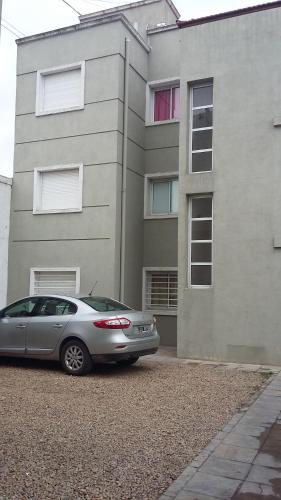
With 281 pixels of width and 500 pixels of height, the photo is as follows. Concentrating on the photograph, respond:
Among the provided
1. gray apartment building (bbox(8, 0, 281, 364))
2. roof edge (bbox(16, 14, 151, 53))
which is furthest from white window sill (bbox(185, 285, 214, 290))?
roof edge (bbox(16, 14, 151, 53))

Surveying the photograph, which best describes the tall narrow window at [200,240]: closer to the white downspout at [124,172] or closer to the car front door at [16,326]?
the white downspout at [124,172]

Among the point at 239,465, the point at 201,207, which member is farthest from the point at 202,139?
the point at 239,465

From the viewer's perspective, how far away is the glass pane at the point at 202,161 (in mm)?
11234

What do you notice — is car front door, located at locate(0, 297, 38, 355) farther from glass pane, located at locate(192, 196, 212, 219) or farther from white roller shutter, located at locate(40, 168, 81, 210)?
white roller shutter, located at locate(40, 168, 81, 210)

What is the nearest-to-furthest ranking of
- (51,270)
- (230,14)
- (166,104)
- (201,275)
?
(230,14) → (201,275) → (51,270) → (166,104)

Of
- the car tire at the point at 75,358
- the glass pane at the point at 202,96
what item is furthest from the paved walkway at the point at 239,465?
the glass pane at the point at 202,96

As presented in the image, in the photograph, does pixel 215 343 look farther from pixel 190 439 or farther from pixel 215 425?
pixel 190 439

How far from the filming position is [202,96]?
1151cm

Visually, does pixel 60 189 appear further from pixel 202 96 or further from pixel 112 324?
pixel 112 324

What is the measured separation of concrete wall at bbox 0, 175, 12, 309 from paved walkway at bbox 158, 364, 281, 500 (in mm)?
8915

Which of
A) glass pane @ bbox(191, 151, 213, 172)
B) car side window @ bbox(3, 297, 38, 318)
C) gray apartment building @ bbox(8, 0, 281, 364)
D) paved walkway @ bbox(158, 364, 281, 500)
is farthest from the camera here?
glass pane @ bbox(191, 151, 213, 172)

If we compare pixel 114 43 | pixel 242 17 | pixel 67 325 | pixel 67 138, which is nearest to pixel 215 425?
pixel 67 325

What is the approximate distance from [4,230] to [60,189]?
6.20ft

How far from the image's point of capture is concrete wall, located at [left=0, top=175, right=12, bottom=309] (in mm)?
13711
